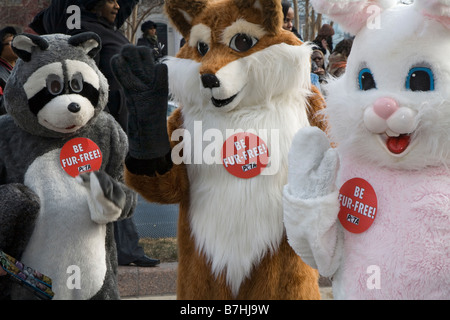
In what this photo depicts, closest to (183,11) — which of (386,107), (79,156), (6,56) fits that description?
(79,156)

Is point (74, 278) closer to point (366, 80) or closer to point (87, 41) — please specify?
point (87, 41)

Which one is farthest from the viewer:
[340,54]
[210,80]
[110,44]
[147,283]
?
[340,54]

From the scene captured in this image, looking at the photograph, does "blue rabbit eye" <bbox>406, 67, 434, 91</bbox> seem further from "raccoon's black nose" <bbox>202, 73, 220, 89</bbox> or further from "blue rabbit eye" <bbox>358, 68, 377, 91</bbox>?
"raccoon's black nose" <bbox>202, 73, 220, 89</bbox>

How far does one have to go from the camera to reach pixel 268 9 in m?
3.10

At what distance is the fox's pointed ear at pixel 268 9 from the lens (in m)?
3.09

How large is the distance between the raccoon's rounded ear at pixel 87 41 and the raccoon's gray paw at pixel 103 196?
2.15ft

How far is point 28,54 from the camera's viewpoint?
10.5 feet

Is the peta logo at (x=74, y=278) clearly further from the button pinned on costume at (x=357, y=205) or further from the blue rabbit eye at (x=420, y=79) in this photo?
the blue rabbit eye at (x=420, y=79)

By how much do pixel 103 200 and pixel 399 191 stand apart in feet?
4.38

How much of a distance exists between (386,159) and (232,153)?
0.81m

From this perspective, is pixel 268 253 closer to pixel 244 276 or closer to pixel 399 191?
pixel 244 276

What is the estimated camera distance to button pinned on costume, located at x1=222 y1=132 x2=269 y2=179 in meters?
3.06

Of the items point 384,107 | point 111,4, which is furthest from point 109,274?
point 111,4

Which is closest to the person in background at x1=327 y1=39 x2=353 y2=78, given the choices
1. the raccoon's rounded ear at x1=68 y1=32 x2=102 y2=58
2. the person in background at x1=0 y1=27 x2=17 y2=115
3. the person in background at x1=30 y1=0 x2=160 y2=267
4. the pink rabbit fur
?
the person in background at x1=30 y1=0 x2=160 y2=267
